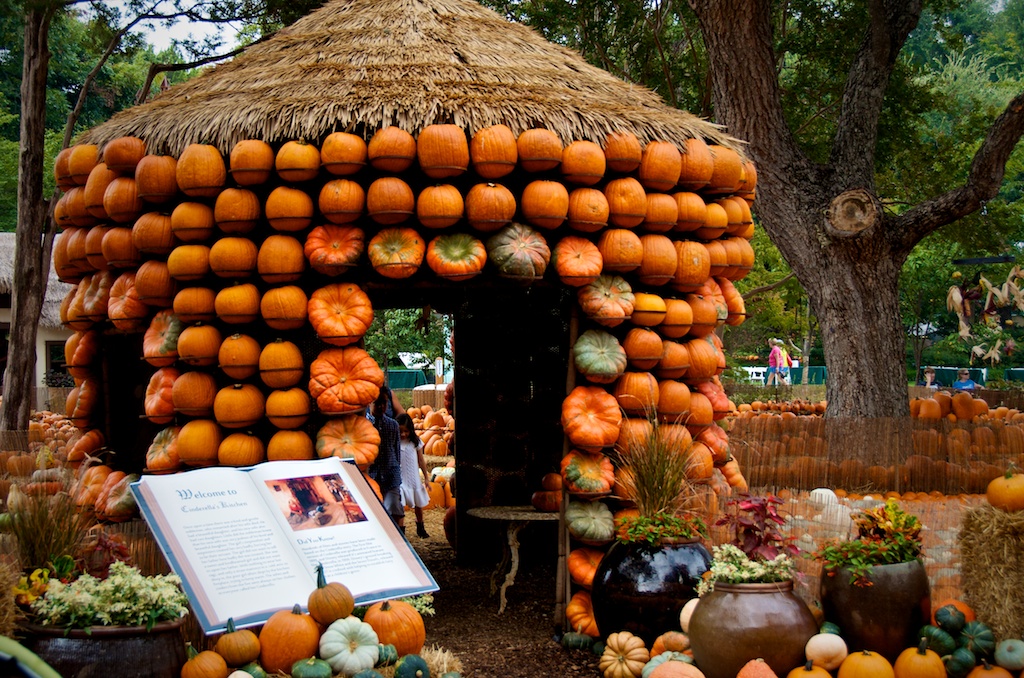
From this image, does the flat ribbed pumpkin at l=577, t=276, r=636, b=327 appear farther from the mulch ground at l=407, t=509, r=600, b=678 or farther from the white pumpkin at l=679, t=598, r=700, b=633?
the mulch ground at l=407, t=509, r=600, b=678

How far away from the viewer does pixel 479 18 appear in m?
8.98

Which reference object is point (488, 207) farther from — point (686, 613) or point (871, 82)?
point (871, 82)

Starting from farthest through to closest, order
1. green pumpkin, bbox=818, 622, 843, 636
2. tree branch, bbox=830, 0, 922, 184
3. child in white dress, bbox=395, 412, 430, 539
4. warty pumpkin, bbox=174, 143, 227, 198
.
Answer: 1. tree branch, bbox=830, 0, 922, 184
2. child in white dress, bbox=395, 412, 430, 539
3. warty pumpkin, bbox=174, 143, 227, 198
4. green pumpkin, bbox=818, 622, 843, 636

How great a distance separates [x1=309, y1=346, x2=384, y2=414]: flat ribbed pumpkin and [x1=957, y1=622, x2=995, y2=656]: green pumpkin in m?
3.79

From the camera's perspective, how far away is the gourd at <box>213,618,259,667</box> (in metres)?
4.79

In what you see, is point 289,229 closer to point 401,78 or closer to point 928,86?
point 401,78

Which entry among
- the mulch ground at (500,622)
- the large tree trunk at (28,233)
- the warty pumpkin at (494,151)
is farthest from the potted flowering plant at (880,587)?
the large tree trunk at (28,233)

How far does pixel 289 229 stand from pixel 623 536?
3009 millimetres

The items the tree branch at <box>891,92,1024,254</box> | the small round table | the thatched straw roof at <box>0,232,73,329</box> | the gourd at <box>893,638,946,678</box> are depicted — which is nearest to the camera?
the gourd at <box>893,638,946,678</box>

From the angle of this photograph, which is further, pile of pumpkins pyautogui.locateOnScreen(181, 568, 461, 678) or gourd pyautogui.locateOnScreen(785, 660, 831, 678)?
gourd pyautogui.locateOnScreen(785, 660, 831, 678)

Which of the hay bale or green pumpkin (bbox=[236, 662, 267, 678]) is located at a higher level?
the hay bale

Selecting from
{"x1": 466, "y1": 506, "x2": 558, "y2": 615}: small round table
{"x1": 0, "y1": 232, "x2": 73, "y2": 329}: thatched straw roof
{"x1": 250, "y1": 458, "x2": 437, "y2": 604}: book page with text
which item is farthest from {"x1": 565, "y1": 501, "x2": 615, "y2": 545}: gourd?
{"x1": 0, "y1": 232, "x2": 73, "y2": 329}: thatched straw roof

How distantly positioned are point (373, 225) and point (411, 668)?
3.37 metres

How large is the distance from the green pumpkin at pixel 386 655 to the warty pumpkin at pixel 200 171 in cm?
350
